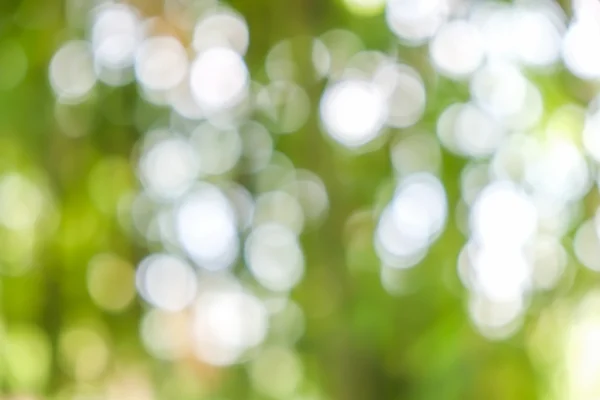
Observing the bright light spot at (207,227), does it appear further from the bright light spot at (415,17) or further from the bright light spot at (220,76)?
the bright light spot at (415,17)

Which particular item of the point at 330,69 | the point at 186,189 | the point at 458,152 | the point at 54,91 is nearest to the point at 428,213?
the point at 458,152

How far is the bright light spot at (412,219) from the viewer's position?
734 mm

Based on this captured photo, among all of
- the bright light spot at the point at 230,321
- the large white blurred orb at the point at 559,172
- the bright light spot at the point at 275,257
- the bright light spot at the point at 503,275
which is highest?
the large white blurred orb at the point at 559,172

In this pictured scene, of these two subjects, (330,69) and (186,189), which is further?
(186,189)

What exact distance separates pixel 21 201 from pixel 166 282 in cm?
18

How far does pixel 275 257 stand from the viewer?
833 millimetres

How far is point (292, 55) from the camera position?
75 centimetres

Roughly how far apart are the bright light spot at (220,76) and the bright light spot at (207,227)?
0.36 feet

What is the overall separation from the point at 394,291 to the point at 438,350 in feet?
0.31

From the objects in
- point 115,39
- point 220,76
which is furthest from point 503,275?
point 115,39

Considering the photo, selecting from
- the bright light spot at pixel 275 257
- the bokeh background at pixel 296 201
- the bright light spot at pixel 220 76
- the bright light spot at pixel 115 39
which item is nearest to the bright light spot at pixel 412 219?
the bokeh background at pixel 296 201

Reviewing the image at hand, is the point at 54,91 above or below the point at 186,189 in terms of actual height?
above

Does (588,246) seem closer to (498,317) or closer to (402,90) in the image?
(498,317)

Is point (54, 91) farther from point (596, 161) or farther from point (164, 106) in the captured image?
point (596, 161)
